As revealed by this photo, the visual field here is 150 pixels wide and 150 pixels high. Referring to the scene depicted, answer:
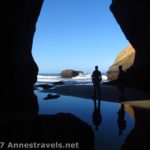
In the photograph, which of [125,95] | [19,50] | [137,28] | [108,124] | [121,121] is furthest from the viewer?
[137,28]

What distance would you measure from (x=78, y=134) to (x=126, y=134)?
2231mm

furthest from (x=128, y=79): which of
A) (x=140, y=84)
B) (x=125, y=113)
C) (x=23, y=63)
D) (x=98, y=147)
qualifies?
(x=98, y=147)

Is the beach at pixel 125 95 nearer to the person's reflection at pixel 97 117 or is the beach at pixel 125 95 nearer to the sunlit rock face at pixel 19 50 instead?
the person's reflection at pixel 97 117

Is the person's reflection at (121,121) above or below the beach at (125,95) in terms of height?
below

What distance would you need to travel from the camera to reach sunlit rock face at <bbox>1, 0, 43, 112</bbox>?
14617 millimetres

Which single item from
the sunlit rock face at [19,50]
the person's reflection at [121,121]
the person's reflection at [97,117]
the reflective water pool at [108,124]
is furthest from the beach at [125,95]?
the sunlit rock face at [19,50]

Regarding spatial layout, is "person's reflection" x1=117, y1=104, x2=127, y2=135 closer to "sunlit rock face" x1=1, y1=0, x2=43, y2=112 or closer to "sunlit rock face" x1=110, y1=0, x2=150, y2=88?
"sunlit rock face" x1=1, y1=0, x2=43, y2=112

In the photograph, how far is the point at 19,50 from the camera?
17281 millimetres

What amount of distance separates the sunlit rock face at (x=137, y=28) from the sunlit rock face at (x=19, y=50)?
36.4 ft

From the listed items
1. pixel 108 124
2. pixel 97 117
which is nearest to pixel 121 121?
pixel 108 124

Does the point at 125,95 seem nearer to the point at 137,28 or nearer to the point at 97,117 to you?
the point at 97,117

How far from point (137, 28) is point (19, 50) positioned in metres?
16.4

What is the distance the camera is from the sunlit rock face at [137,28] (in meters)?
25.3

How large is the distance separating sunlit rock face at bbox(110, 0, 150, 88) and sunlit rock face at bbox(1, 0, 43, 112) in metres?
11.1
